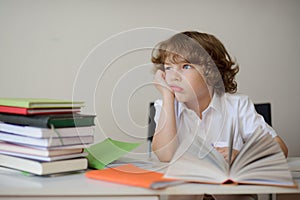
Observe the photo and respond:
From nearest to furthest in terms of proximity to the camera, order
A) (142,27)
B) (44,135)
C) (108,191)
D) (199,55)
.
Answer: (108,191)
(44,135)
(199,55)
(142,27)

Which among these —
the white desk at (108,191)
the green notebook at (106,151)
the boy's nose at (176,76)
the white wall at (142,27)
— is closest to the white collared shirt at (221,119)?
the boy's nose at (176,76)

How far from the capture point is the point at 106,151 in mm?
1135

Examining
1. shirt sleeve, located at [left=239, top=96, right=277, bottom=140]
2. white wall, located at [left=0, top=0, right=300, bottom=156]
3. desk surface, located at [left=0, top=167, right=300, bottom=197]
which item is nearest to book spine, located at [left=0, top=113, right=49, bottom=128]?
desk surface, located at [left=0, top=167, right=300, bottom=197]

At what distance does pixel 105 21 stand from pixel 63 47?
0.87 feet

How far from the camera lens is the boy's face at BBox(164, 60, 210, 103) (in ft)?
4.11

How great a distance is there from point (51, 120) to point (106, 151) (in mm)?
240

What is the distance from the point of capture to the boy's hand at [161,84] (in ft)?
4.16

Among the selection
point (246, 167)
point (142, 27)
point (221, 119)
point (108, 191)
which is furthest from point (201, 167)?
point (142, 27)

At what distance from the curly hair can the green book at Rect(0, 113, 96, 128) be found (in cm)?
30

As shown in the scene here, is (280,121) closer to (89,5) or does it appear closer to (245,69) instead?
(245,69)

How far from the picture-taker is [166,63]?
1.24 m

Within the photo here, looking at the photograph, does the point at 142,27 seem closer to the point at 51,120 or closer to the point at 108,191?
the point at 51,120

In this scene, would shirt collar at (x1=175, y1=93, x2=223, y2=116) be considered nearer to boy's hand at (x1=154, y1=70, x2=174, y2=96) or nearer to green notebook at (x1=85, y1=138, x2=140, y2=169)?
boy's hand at (x1=154, y1=70, x2=174, y2=96)

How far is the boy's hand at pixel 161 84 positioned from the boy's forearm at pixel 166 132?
22 millimetres
